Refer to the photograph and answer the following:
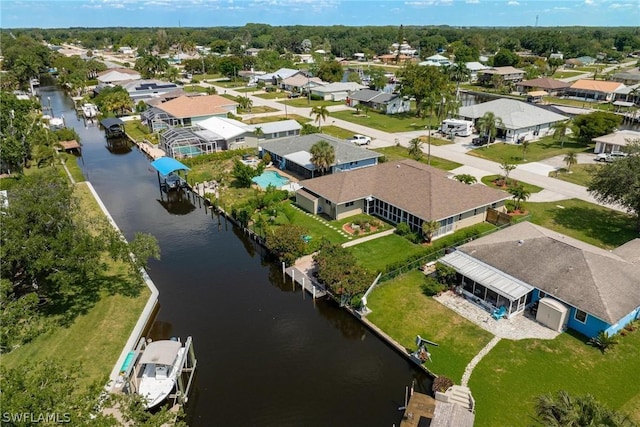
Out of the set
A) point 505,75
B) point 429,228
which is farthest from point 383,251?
point 505,75

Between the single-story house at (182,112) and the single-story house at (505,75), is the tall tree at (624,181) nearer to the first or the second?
the single-story house at (182,112)

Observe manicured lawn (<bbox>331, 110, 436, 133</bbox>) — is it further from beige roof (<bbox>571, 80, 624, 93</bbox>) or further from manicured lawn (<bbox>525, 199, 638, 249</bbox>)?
beige roof (<bbox>571, 80, 624, 93</bbox>)

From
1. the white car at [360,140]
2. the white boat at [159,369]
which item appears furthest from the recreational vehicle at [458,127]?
the white boat at [159,369]

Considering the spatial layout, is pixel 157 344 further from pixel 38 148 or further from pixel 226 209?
pixel 38 148

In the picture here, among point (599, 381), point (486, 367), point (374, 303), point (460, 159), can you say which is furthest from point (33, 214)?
point (460, 159)

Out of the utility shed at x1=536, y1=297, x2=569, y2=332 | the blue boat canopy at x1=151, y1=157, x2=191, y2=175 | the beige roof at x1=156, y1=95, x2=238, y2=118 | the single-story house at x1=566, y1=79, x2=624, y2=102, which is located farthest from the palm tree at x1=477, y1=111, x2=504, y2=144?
the single-story house at x1=566, y1=79, x2=624, y2=102

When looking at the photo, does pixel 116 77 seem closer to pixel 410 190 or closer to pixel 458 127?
pixel 458 127
